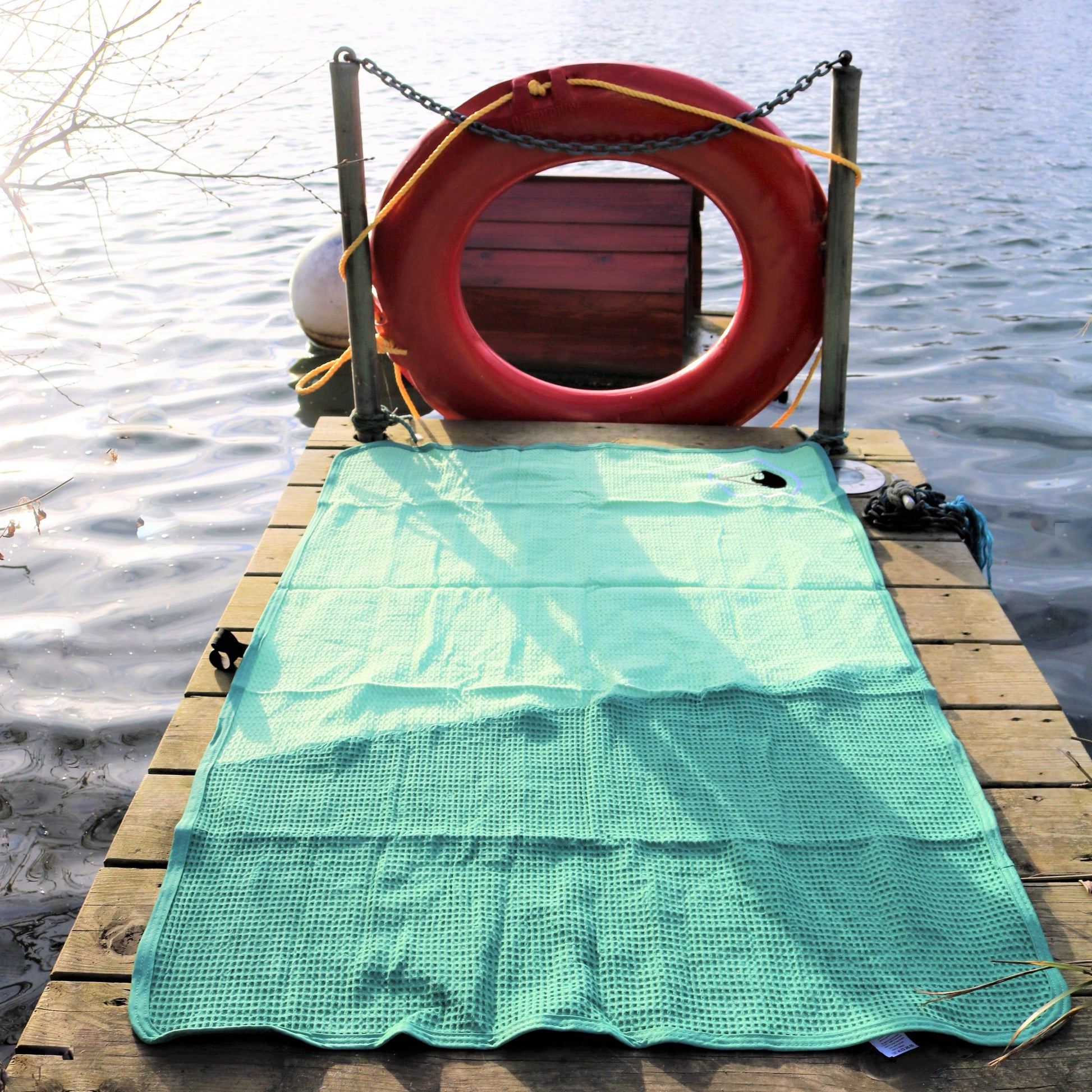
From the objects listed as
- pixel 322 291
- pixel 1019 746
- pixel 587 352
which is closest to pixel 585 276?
pixel 587 352

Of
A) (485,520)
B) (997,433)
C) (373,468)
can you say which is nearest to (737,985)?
(485,520)

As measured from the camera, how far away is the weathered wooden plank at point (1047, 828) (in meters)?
1.37

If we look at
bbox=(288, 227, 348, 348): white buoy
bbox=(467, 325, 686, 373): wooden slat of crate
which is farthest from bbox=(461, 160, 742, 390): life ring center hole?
bbox=(288, 227, 348, 348): white buoy

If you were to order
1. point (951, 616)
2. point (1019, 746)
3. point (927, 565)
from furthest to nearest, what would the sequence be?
1. point (927, 565)
2. point (951, 616)
3. point (1019, 746)

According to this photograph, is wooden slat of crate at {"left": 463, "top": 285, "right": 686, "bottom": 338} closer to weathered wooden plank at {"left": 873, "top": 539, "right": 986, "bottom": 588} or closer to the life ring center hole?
the life ring center hole

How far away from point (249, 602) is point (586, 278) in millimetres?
2100

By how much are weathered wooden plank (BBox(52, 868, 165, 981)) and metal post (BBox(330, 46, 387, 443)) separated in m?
1.40

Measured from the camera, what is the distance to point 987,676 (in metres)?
1.73

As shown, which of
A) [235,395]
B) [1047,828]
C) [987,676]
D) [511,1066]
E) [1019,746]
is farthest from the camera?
[235,395]

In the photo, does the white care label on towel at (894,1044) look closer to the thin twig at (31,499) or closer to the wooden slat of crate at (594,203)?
the thin twig at (31,499)

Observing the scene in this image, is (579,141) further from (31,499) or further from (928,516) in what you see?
(31,499)

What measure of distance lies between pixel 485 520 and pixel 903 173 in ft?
18.3

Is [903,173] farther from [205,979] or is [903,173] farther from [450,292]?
[205,979]

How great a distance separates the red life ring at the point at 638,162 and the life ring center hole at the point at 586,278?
0.97 metres
